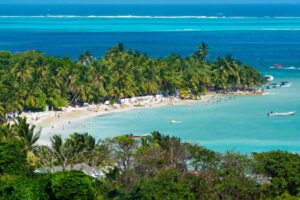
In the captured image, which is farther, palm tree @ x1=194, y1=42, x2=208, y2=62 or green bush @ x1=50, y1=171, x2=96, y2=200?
palm tree @ x1=194, y1=42, x2=208, y2=62

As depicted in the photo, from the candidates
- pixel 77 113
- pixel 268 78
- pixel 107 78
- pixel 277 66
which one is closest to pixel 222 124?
pixel 77 113

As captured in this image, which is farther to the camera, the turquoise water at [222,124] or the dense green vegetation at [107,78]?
the dense green vegetation at [107,78]

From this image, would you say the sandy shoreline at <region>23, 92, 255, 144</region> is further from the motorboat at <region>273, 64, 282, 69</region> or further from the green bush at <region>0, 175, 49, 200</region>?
the motorboat at <region>273, 64, 282, 69</region>

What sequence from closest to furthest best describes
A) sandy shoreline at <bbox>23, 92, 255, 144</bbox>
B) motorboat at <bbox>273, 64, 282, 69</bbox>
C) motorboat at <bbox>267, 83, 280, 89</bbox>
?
sandy shoreline at <bbox>23, 92, 255, 144</bbox>, motorboat at <bbox>267, 83, 280, 89</bbox>, motorboat at <bbox>273, 64, 282, 69</bbox>

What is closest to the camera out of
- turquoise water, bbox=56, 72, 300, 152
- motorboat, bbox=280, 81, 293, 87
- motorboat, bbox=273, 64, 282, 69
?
turquoise water, bbox=56, 72, 300, 152

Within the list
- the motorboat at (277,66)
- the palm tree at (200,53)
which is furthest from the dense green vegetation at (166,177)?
the motorboat at (277,66)

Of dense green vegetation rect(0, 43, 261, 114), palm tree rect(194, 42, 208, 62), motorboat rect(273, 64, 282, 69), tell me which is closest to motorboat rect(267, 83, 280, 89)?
dense green vegetation rect(0, 43, 261, 114)

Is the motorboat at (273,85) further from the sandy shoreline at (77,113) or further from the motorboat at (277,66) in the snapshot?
the motorboat at (277,66)
